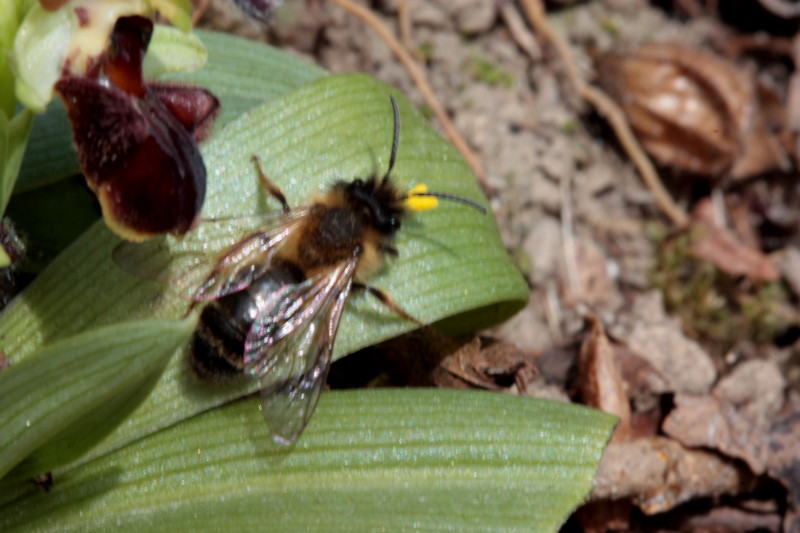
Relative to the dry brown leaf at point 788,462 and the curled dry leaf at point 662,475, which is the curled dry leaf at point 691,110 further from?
the curled dry leaf at point 662,475

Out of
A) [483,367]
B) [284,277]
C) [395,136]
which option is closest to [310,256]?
[284,277]

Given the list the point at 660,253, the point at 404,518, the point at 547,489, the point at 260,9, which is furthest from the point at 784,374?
the point at 260,9

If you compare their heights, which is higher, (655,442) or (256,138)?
(256,138)

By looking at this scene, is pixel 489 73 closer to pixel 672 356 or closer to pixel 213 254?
pixel 672 356

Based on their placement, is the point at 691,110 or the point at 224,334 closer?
the point at 224,334

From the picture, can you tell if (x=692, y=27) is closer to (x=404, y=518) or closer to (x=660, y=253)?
(x=660, y=253)

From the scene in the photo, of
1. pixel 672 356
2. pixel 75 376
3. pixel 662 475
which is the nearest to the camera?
pixel 75 376
